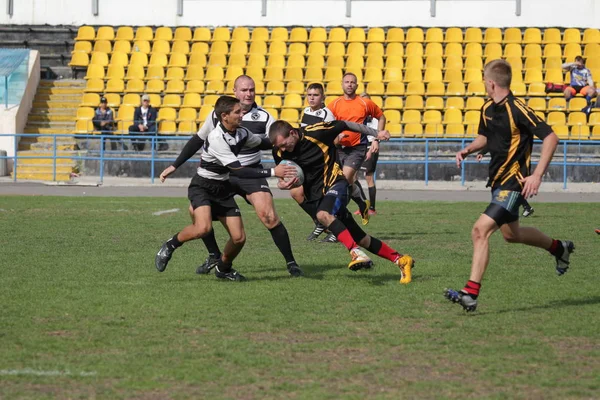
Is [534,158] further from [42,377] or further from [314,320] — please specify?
[42,377]

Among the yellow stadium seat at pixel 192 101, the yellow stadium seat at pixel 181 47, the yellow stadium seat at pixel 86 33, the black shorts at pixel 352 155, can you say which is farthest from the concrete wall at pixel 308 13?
Answer: the black shorts at pixel 352 155

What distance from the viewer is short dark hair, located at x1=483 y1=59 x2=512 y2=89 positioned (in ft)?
25.1

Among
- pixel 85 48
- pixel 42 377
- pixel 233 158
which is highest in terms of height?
pixel 85 48

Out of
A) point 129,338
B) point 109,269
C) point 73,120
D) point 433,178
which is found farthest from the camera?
point 73,120

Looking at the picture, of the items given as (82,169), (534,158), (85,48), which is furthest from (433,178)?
(85,48)

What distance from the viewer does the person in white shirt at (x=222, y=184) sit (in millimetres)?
9133

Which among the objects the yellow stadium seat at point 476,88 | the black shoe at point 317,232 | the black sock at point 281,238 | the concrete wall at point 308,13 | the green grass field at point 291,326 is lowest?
the green grass field at point 291,326

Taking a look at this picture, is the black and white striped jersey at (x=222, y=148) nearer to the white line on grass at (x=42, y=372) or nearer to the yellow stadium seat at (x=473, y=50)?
the white line on grass at (x=42, y=372)

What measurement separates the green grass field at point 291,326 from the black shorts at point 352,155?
1.68 metres

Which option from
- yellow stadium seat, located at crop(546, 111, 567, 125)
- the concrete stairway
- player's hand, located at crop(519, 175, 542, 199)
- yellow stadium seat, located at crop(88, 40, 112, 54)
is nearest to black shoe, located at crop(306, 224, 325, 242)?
player's hand, located at crop(519, 175, 542, 199)

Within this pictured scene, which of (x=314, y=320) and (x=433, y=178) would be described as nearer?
(x=314, y=320)

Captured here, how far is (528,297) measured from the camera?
8.48m

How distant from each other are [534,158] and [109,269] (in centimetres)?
1792

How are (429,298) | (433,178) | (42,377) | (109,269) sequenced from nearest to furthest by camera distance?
1. (42,377)
2. (429,298)
3. (109,269)
4. (433,178)
